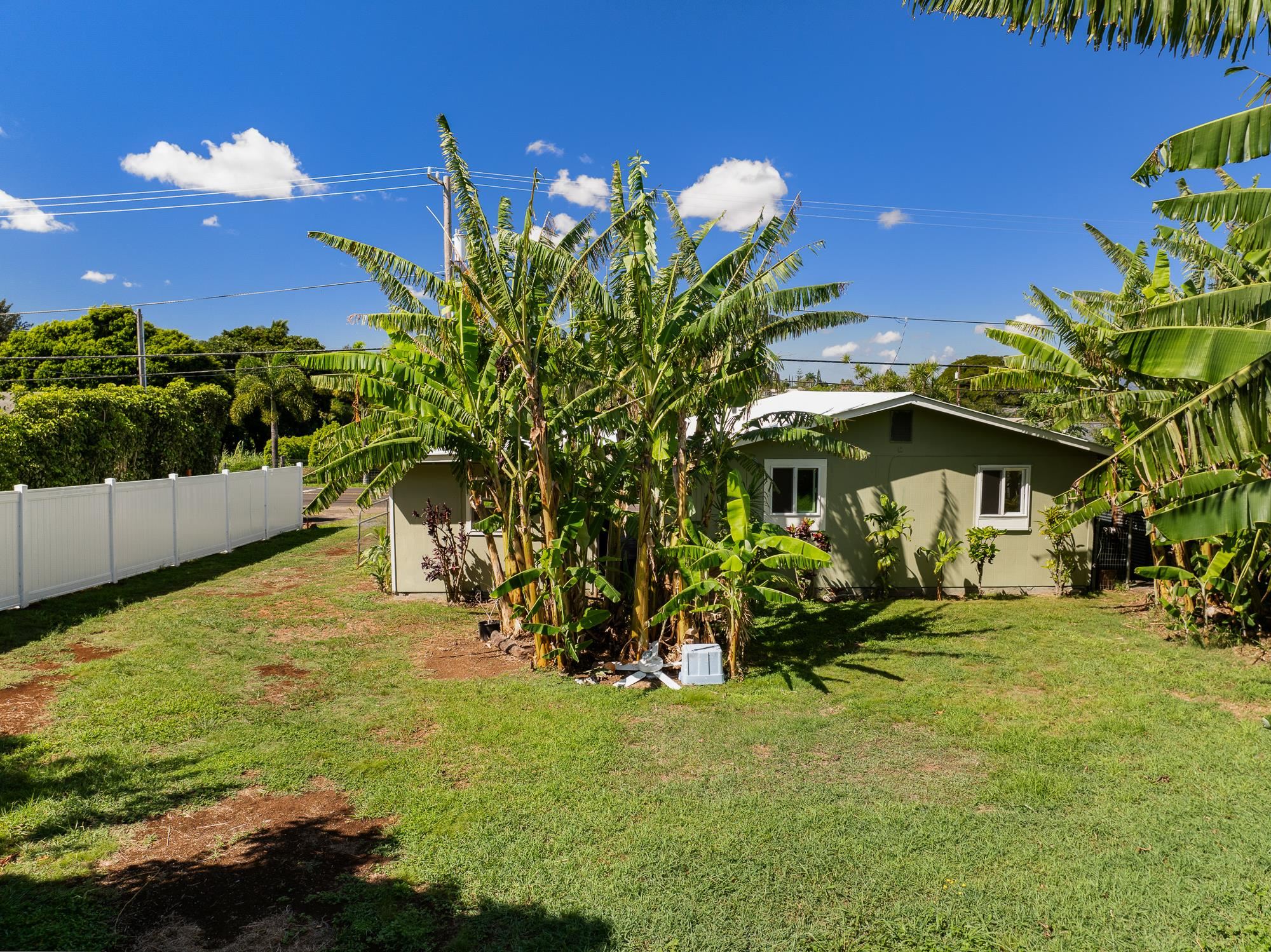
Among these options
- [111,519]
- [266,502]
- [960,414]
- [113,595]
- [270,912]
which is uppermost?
[960,414]

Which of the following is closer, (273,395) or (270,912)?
(270,912)

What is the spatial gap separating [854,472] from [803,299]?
5463mm

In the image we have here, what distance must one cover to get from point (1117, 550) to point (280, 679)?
14633 millimetres

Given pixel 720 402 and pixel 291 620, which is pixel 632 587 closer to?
pixel 720 402

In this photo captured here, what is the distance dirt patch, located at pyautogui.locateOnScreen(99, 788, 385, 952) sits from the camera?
161 inches

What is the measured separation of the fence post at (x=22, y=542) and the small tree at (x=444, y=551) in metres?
5.61

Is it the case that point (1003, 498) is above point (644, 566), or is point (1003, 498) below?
above

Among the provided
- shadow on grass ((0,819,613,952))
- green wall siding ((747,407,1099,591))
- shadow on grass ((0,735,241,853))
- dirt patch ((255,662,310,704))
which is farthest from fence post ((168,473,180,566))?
shadow on grass ((0,819,613,952))

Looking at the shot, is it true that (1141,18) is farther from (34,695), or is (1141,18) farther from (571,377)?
(34,695)

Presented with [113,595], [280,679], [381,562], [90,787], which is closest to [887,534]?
[381,562]

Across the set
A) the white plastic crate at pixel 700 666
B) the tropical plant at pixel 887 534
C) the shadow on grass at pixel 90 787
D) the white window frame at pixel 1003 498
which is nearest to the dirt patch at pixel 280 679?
the shadow on grass at pixel 90 787

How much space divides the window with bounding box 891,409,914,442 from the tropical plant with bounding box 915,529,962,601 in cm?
187

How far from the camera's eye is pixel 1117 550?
14461mm

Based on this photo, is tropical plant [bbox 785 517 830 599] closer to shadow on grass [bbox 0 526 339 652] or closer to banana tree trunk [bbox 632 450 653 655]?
banana tree trunk [bbox 632 450 653 655]
